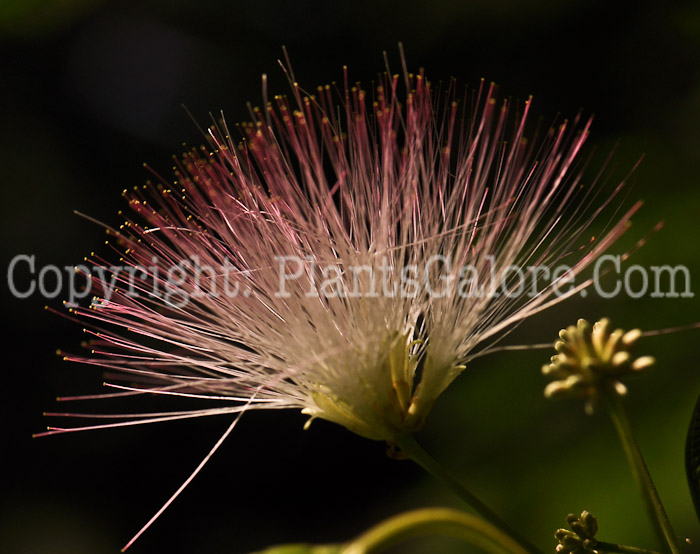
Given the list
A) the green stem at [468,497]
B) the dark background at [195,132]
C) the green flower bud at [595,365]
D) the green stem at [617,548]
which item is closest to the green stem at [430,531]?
the green stem at [468,497]

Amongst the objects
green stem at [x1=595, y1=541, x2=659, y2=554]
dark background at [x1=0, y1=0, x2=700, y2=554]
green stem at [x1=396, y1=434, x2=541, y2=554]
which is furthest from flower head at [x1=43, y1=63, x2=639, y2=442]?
dark background at [x1=0, y1=0, x2=700, y2=554]

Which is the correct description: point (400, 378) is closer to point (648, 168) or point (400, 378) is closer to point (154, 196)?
point (154, 196)

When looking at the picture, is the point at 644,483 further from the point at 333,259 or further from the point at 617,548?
the point at 333,259

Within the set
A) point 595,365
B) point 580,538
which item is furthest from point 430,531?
point 595,365

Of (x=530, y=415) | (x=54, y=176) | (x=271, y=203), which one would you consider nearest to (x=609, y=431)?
(x=530, y=415)

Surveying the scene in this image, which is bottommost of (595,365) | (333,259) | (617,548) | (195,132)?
(617,548)

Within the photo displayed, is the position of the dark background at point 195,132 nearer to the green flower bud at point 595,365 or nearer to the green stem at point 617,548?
the green stem at point 617,548

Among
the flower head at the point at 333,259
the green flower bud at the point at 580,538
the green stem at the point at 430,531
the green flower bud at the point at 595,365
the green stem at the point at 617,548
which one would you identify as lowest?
the green stem at the point at 617,548

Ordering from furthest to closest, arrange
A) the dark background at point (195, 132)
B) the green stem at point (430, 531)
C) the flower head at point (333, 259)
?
the dark background at point (195, 132)
the flower head at point (333, 259)
the green stem at point (430, 531)
